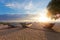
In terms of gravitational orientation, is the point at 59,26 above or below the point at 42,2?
below

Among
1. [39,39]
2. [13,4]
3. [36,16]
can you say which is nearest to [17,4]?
[13,4]

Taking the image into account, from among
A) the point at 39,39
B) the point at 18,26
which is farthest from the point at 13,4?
the point at 39,39

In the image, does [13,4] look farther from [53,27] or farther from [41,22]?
[53,27]

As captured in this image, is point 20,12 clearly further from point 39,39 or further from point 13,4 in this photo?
point 39,39

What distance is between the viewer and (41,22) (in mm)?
915

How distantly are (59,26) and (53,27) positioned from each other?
4 centimetres

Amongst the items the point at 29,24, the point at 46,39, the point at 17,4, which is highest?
the point at 17,4

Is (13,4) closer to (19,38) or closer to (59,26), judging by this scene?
(19,38)

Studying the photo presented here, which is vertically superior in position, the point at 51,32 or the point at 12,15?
the point at 12,15

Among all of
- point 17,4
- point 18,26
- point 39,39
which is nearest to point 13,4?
point 17,4

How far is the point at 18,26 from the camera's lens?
0.97 metres

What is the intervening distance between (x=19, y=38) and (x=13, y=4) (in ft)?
0.81

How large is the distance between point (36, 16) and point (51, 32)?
18cm

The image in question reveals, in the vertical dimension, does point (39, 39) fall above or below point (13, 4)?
below
